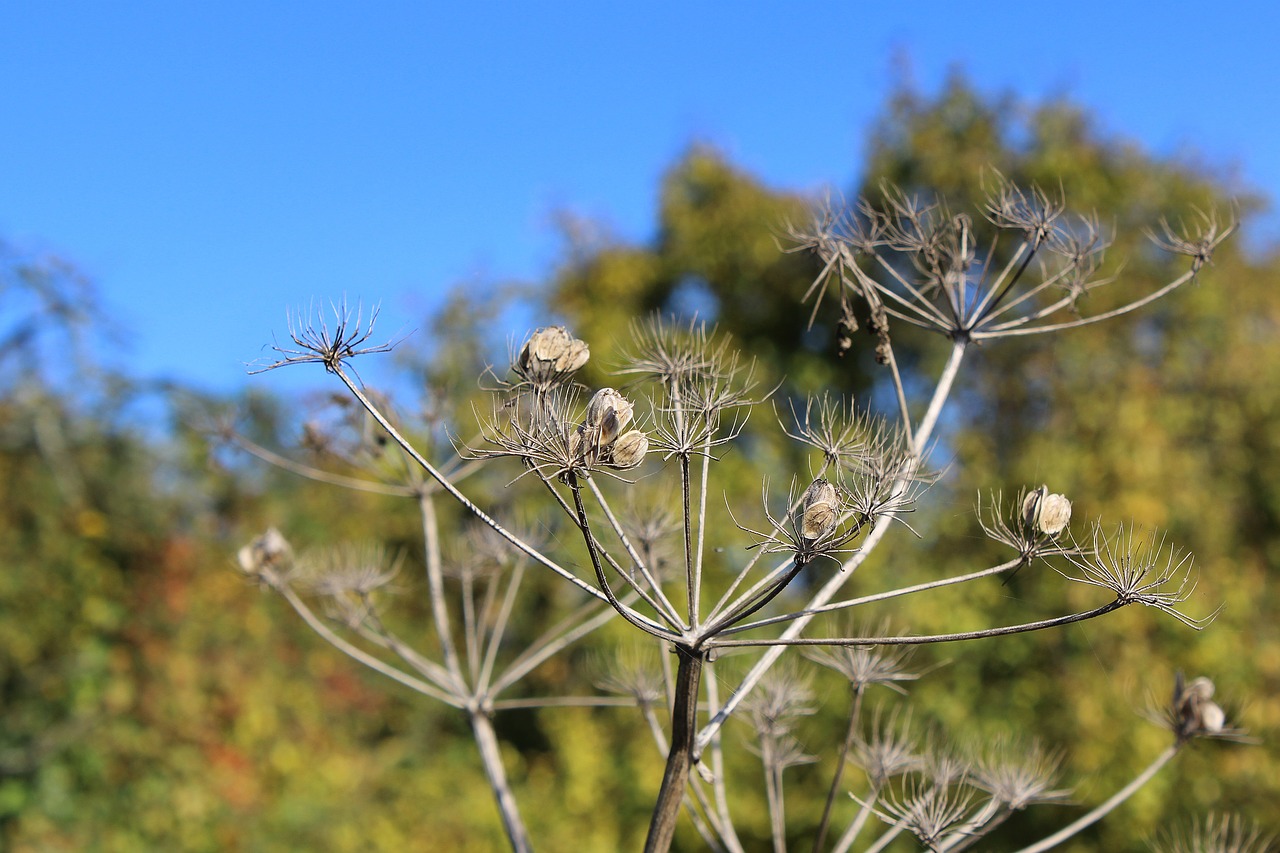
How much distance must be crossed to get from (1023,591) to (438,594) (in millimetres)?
5067

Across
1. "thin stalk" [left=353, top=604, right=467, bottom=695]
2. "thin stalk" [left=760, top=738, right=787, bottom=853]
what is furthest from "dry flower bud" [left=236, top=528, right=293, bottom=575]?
"thin stalk" [left=760, top=738, right=787, bottom=853]

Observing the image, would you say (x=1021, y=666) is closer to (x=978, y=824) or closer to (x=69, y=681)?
(x=978, y=824)

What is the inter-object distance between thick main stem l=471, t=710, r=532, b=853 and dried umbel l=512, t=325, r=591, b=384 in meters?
1.02

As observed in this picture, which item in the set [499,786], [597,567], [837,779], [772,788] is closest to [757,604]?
[597,567]

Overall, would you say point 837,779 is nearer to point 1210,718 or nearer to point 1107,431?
point 1210,718

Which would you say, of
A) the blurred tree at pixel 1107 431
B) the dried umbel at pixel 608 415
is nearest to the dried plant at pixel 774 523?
the dried umbel at pixel 608 415

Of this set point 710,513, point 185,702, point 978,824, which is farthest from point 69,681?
point 978,824

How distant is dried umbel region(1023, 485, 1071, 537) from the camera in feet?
4.90

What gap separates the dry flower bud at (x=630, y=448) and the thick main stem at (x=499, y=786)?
1062 mm

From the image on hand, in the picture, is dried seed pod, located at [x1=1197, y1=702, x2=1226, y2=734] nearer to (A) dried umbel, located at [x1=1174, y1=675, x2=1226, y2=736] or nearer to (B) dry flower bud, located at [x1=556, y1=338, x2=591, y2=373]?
(A) dried umbel, located at [x1=1174, y1=675, x2=1226, y2=736]

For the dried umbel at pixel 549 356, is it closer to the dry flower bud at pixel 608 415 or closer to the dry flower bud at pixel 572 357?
the dry flower bud at pixel 572 357

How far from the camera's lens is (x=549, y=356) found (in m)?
1.50

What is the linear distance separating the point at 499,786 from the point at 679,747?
87cm

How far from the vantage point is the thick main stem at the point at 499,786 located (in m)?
2.11
